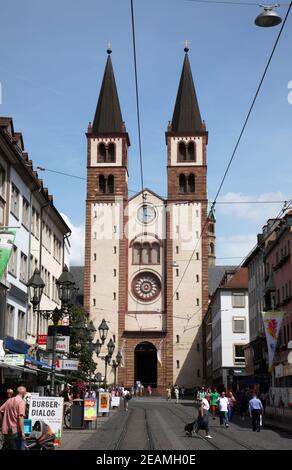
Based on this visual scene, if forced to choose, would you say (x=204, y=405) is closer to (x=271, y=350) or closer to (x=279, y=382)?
(x=271, y=350)

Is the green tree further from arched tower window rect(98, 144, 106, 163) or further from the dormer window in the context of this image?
arched tower window rect(98, 144, 106, 163)

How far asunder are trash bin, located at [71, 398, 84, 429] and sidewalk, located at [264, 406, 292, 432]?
7707mm

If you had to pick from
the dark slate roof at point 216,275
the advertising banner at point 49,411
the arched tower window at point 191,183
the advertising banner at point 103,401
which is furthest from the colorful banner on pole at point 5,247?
the dark slate roof at point 216,275

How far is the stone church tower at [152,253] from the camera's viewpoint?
8088 cm

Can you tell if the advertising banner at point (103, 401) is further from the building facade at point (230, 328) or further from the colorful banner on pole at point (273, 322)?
the building facade at point (230, 328)

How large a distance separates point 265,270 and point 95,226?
30.8 metres

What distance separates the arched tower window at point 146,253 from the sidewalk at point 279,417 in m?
43.5

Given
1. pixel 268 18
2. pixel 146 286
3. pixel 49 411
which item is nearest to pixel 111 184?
pixel 146 286

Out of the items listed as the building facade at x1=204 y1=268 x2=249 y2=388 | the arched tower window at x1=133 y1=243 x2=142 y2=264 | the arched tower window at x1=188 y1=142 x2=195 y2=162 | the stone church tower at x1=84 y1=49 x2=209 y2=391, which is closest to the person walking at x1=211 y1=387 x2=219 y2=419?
the building facade at x1=204 y1=268 x2=249 y2=388

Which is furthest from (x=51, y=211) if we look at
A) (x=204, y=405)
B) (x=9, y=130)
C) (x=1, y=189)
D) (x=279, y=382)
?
(x=204, y=405)

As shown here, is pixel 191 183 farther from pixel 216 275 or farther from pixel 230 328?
pixel 216 275

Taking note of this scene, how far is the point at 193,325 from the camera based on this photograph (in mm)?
80875
